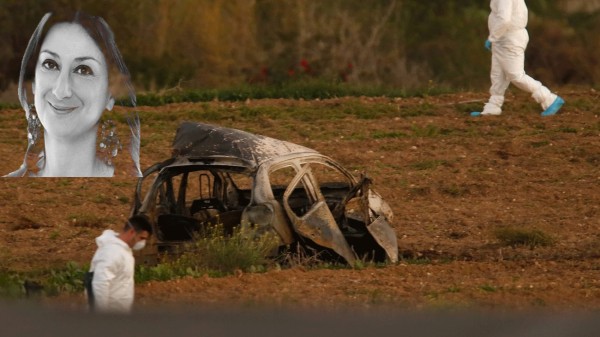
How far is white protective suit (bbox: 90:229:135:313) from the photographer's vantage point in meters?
11.0

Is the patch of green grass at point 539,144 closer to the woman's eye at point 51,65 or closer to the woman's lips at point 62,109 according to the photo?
the woman's lips at point 62,109

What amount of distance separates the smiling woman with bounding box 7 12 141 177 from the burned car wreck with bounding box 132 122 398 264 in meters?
2.37

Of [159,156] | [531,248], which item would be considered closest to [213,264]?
[531,248]

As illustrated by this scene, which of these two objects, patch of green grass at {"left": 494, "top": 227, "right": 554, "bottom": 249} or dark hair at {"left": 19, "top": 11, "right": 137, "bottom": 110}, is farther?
→ dark hair at {"left": 19, "top": 11, "right": 137, "bottom": 110}

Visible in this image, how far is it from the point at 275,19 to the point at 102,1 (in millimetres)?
3369

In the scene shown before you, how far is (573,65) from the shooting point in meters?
28.2

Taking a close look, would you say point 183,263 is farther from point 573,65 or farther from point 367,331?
point 573,65

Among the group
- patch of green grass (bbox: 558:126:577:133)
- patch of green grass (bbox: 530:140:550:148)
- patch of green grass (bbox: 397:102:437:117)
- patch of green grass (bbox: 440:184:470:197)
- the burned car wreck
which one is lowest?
patch of green grass (bbox: 440:184:470:197)

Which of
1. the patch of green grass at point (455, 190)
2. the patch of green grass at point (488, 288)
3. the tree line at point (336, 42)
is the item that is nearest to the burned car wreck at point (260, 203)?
the patch of green grass at point (488, 288)

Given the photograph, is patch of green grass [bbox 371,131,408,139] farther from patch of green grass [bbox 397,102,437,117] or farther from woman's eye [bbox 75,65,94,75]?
woman's eye [bbox 75,65,94,75]

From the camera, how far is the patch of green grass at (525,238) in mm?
16688

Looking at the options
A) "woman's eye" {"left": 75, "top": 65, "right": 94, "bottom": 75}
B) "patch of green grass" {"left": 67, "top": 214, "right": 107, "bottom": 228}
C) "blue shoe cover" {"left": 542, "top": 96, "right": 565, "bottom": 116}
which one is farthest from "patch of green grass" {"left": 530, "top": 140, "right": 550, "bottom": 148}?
"woman's eye" {"left": 75, "top": 65, "right": 94, "bottom": 75}

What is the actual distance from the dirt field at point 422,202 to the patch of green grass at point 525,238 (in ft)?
0.36

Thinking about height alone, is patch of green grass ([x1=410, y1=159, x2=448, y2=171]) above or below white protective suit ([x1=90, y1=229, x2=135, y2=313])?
below
